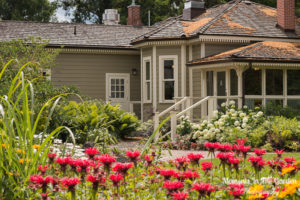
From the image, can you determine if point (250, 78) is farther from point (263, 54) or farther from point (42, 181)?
point (42, 181)

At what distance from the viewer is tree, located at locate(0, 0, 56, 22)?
39.1 metres

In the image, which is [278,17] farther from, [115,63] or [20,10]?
[20,10]

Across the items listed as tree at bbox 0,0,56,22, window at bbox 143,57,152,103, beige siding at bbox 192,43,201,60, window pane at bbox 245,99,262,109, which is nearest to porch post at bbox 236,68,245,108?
window pane at bbox 245,99,262,109

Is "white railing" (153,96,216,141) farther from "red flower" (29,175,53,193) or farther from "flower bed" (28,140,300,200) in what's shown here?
"red flower" (29,175,53,193)

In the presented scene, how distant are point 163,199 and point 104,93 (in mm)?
18665

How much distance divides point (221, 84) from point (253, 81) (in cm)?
130

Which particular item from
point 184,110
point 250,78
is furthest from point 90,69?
point 250,78

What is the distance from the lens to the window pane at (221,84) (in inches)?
728

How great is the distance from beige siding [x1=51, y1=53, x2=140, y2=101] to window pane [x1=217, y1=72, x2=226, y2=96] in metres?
5.24

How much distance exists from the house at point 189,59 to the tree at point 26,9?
16.8 meters

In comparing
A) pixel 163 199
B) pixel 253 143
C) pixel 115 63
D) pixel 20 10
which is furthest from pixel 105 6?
pixel 163 199

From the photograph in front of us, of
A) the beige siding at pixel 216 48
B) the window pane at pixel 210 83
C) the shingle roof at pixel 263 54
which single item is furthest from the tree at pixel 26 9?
the shingle roof at pixel 263 54

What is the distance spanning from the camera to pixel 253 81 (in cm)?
1777

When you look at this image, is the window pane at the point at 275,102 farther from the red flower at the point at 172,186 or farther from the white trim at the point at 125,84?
the red flower at the point at 172,186
